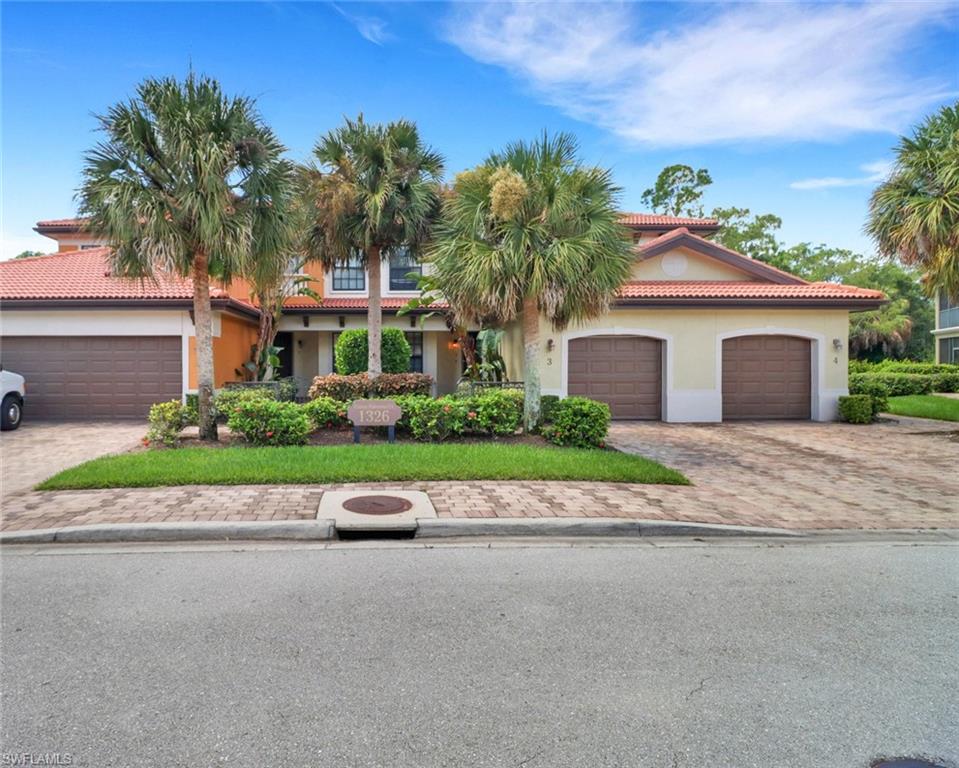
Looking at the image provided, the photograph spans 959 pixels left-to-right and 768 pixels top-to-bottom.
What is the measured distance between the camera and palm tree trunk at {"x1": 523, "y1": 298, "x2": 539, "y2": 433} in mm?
11188

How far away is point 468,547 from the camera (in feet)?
19.1

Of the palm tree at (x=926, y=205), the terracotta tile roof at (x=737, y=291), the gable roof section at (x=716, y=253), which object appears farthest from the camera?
the gable roof section at (x=716, y=253)

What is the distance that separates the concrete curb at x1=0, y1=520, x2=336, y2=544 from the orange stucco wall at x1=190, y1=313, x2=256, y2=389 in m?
9.87

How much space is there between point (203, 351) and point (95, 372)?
715 centimetres

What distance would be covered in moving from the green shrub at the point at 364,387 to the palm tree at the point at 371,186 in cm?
315

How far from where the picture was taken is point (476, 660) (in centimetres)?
356

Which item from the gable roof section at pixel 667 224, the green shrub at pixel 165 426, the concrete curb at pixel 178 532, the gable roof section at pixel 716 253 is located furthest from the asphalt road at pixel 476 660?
the gable roof section at pixel 667 224

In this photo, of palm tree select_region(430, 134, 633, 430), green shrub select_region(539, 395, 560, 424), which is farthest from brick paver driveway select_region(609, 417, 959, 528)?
palm tree select_region(430, 134, 633, 430)

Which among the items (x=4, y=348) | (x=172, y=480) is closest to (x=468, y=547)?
(x=172, y=480)

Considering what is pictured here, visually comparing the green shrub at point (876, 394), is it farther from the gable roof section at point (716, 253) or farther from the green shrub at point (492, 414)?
the green shrub at point (492, 414)

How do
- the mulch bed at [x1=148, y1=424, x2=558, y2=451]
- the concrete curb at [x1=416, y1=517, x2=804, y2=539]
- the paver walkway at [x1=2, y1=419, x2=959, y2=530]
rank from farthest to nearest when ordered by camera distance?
the mulch bed at [x1=148, y1=424, x2=558, y2=451] → the paver walkway at [x1=2, y1=419, x2=959, y2=530] → the concrete curb at [x1=416, y1=517, x2=804, y2=539]

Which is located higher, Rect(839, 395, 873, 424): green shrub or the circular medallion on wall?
the circular medallion on wall

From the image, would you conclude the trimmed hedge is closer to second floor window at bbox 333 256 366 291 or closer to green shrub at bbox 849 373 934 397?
second floor window at bbox 333 256 366 291

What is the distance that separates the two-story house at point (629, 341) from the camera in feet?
51.5
